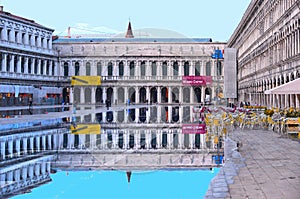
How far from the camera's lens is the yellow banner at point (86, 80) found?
86812 millimetres

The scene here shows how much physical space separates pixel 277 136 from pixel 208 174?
33.2 feet

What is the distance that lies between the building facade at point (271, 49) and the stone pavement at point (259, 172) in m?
16.3

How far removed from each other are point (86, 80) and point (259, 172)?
79258mm

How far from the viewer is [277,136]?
63.9ft

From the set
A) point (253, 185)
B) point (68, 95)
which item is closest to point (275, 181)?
point (253, 185)

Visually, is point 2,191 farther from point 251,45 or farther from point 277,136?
point 251,45

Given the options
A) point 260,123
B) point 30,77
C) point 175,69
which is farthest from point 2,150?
point 175,69

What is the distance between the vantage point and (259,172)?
10430mm

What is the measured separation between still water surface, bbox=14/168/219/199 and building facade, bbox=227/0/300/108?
21569mm

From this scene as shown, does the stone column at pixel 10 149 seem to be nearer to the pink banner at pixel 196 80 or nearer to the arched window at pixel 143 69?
the arched window at pixel 143 69

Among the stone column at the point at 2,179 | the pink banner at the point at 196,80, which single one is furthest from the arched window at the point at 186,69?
the stone column at the point at 2,179

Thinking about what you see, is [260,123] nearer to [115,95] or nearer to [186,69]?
[115,95]

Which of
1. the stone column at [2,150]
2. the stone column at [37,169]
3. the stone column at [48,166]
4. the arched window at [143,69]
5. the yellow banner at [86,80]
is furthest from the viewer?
the arched window at [143,69]

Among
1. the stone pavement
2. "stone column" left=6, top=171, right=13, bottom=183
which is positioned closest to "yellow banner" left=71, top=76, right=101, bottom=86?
the stone pavement
